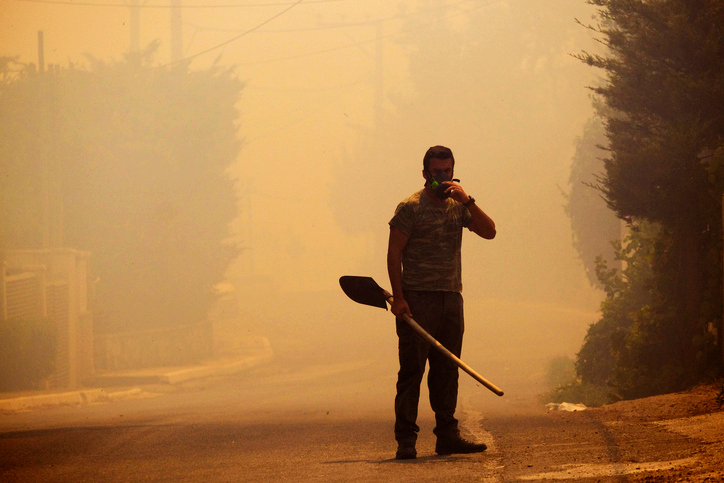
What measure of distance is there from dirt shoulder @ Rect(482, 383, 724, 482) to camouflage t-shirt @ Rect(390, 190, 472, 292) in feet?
4.05

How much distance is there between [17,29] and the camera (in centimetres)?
4622

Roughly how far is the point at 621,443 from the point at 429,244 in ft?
6.16

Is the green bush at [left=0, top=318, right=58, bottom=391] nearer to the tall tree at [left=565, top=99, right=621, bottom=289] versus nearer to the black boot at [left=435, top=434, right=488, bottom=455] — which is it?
the tall tree at [left=565, top=99, right=621, bottom=289]

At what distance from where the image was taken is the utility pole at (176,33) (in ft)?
187

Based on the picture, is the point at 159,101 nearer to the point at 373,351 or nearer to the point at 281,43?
the point at 373,351

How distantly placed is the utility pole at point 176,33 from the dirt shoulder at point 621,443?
52642 mm

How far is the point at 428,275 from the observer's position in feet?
18.0

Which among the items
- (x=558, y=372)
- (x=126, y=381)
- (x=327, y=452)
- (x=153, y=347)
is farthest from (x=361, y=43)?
(x=327, y=452)

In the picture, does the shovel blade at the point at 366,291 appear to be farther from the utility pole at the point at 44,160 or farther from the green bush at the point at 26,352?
the utility pole at the point at 44,160

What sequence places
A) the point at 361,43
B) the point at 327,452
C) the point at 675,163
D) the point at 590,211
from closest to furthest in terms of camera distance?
the point at 327,452 < the point at 675,163 < the point at 590,211 < the point at 361,43

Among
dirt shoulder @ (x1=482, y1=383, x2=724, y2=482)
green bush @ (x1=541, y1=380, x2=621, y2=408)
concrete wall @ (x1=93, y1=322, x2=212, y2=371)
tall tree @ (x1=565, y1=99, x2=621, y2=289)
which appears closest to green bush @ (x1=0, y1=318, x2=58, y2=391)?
concrete wall @ (x1=93, y1=322, x2=212, y2=371)

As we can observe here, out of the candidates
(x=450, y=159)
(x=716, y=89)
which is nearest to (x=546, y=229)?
(x=716, y=89)

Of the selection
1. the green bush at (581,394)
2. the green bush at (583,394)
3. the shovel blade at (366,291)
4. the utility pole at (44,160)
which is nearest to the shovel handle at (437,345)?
the shovel blade at (366,291)

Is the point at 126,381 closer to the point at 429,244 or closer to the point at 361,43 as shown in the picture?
the point at 429,244
